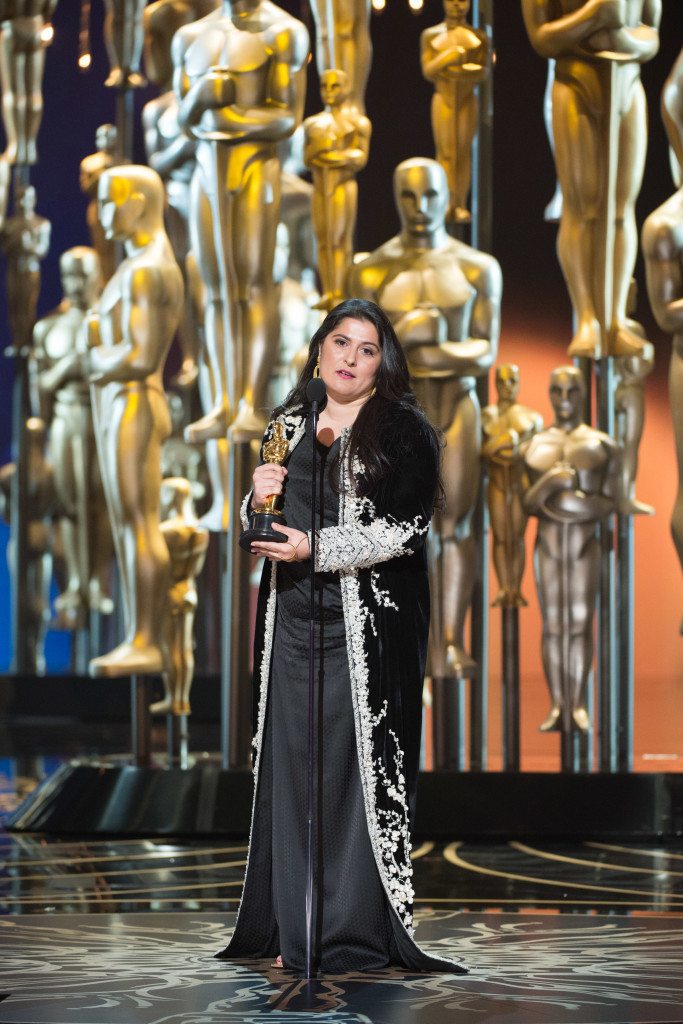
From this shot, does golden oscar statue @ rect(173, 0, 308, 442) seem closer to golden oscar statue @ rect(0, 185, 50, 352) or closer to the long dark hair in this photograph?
the long dark hair

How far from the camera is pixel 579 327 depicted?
671 centimetres

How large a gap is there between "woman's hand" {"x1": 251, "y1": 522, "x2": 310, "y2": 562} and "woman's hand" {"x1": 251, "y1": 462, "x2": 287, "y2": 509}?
0.06 m

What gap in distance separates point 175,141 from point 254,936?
4.45 meters

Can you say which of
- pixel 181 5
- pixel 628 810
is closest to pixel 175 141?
pixel 181 5

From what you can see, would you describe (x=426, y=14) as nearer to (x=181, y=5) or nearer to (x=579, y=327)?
(x=181, y=5)

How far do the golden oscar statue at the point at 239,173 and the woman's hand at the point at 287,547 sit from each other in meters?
2.87

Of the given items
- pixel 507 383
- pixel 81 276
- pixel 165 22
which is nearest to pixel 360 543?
pixel 507 383

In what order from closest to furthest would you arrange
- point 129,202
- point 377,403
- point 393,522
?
point 393,522
point 377,403
point 129,202

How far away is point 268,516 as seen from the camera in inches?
142

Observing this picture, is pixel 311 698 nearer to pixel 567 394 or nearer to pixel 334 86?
pixel 567 394

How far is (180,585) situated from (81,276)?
11.9 ft

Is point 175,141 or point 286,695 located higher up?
point 175,141

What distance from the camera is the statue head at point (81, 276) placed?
34.5ft

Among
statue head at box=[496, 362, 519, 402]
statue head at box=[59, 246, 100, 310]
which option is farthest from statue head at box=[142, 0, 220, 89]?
statue head at box=[59, 246, 100, 310]
